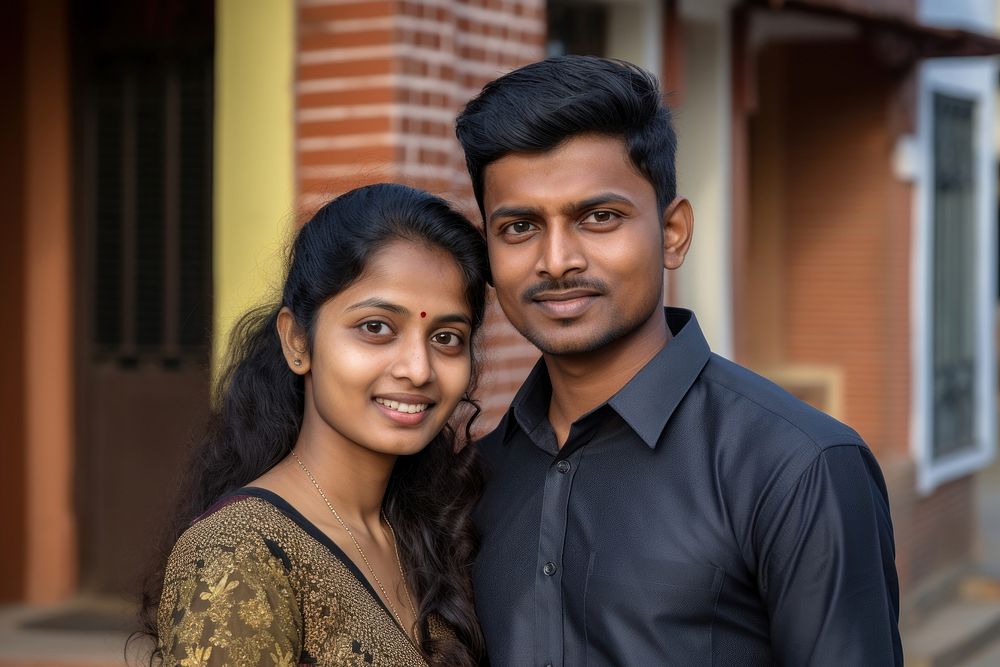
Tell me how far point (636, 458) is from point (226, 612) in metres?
0.78

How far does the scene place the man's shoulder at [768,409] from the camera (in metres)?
2.42

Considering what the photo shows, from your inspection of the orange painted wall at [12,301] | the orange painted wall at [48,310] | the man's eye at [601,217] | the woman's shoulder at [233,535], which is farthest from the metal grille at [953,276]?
the woman's shoulder at [233,535]

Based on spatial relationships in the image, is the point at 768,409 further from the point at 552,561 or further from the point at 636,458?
the point at 552,561

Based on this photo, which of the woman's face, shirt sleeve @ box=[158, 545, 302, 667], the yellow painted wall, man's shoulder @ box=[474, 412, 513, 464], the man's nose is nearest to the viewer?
shirt sleeve @ box=[158, 545, 302, 667]

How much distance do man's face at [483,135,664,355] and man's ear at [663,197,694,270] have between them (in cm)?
9

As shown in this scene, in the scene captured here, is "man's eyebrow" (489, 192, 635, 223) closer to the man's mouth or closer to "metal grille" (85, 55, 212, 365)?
the man's mouth

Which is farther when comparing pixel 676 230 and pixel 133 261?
pixel 133 261

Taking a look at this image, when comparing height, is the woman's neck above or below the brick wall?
below

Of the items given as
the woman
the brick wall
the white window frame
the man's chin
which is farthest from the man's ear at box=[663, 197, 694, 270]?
the white window frame

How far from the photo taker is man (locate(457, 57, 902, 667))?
2.37 meters

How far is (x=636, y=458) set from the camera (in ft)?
8.66

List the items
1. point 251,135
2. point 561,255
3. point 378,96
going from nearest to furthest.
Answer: point 561,255
point 378,96
point 251,135

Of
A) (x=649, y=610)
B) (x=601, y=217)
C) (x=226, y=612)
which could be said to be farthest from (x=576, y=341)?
(x=226, y=612)

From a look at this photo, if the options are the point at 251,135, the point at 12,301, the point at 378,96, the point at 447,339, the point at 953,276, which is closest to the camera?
the point at 447,339
